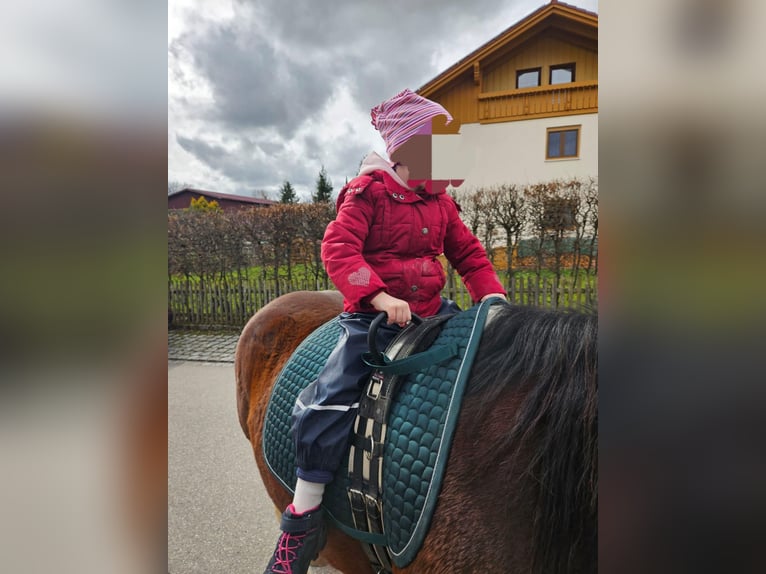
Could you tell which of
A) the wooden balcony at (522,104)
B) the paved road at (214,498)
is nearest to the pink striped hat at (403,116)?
the paved road at (214,498)

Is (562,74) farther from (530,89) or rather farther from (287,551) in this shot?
(287,551)

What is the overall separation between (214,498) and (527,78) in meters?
11.7

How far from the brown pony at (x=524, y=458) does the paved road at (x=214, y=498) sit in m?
1.70

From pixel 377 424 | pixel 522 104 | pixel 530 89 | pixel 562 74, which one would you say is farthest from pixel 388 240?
pixel 530 89

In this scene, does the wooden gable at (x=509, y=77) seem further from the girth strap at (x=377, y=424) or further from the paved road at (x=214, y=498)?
the girth strap at (x=377, y=424)

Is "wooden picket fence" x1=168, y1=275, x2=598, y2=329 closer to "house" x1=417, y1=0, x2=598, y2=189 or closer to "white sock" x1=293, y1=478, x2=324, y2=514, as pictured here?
"house" x1=417, y1=0, x2=598, y2=189

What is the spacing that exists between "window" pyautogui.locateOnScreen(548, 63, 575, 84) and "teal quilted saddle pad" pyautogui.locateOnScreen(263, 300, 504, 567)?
9655mm

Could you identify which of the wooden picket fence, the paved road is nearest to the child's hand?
the paved road

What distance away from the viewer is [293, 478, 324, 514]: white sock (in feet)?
4.32

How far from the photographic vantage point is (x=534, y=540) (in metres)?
0.94
